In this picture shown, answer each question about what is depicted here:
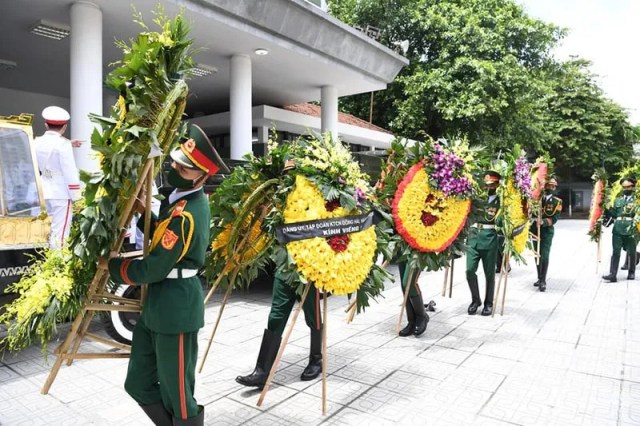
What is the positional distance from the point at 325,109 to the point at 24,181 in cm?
1006

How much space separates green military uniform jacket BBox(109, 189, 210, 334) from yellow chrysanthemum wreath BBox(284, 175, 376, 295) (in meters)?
1.02

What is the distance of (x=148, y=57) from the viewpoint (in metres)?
2.57

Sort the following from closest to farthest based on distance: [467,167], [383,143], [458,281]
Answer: [467,167] < [458,281] < [383,143]

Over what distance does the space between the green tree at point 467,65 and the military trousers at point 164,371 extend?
59.0 feet

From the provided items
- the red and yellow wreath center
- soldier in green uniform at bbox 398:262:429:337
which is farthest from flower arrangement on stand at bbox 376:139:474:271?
soldier in green uniform at bbox 398:262:429:337

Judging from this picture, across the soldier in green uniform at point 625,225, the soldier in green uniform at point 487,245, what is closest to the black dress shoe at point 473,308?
the soldier in green uniform at point 487,245

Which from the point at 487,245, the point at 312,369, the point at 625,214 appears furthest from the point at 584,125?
the point at 312,369

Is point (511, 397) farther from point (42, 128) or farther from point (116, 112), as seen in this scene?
point (42, 128)

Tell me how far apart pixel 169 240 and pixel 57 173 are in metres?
3.39

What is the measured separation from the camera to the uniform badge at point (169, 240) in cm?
264

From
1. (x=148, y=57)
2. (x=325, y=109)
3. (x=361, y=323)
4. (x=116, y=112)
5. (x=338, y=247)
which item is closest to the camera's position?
(x=148, y=57)

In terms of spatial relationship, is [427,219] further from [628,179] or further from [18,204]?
[628,179]

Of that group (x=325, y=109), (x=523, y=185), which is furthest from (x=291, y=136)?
(x=523, y=185)

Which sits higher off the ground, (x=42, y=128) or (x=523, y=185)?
(x=42, y=128)
